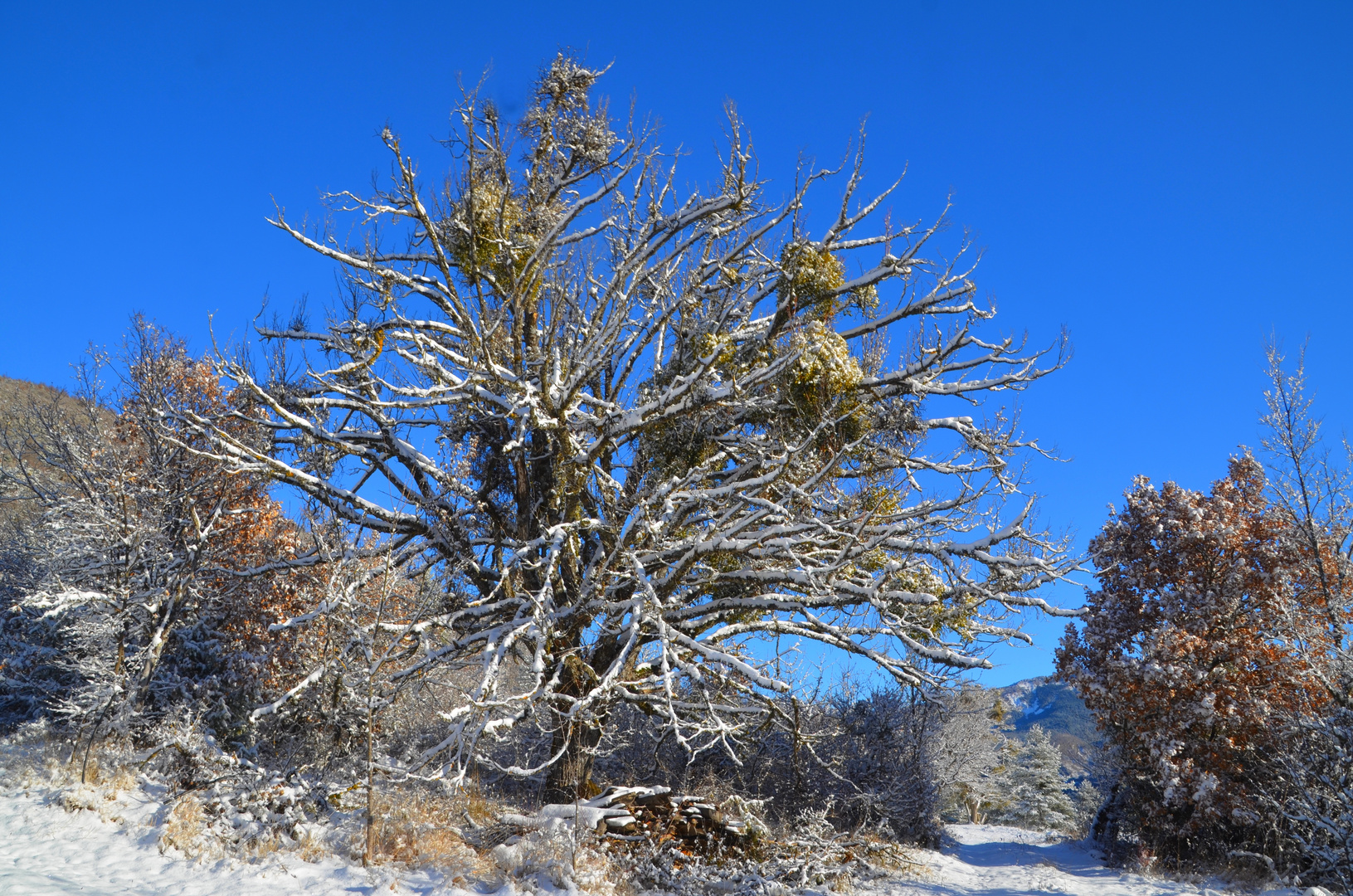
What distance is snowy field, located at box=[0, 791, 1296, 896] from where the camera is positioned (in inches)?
335

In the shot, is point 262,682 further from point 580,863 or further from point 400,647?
point 580,863

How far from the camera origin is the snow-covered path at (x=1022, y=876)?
12.8 metres

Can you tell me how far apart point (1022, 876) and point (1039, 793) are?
23.2m

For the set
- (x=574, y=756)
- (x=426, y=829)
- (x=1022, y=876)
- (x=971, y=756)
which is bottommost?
(x=1022, y=876)

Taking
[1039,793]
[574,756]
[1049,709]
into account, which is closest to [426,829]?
[574,756]

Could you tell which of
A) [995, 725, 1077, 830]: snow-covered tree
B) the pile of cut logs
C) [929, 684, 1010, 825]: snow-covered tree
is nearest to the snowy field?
the pile of cut logs

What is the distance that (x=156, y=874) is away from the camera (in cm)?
900

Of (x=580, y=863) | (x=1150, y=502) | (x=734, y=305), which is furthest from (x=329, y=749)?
(x=1150, y=502)

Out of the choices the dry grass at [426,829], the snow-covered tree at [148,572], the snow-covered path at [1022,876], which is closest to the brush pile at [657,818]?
the dry grass at [426,829]

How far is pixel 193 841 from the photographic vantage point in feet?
31.7

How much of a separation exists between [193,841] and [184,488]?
22.4 ft

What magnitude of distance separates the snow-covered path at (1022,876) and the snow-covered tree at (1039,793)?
1483 cm

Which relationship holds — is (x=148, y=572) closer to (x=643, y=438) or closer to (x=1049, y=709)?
(x=643, y=438)

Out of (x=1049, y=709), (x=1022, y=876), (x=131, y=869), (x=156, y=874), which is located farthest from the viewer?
(x=1049, y=709)
